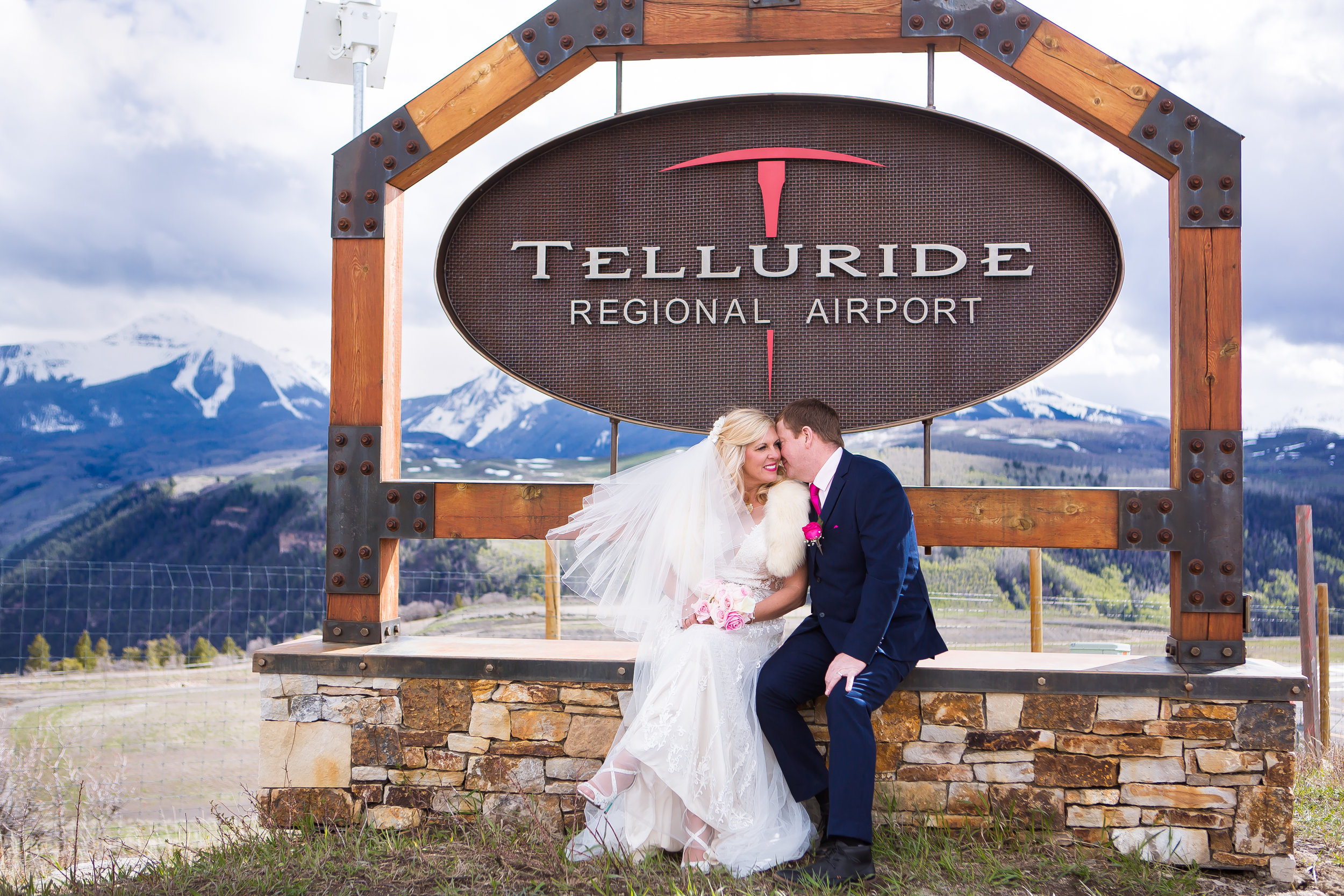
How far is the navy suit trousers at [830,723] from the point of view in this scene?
2.69 metres

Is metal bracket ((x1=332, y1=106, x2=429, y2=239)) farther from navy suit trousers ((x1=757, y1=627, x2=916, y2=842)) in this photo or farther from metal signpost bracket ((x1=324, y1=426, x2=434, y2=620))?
navy suit trousers ((x1=757, y1=627, x2=916, y2=842))

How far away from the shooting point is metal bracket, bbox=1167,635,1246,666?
3098 mm

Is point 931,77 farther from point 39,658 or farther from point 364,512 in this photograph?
point 39,658

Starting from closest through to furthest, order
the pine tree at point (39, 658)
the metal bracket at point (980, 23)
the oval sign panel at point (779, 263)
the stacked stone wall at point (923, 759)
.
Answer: the stacked stone wall at point (923, 759)
the metal bracket at point (980, 23)
the oval sign panel at point (779, 263)
the pine tree at point (39, 658)

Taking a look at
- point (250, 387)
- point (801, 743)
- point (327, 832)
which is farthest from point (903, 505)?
point (250, 387)

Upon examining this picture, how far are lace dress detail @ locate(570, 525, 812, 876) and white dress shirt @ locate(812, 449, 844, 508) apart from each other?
1.96 ft

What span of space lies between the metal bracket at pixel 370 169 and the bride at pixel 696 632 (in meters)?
1.58

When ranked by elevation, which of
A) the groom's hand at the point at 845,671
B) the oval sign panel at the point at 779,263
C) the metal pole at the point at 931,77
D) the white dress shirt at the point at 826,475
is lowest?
the groom's hand at the point at 845,671

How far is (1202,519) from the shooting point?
3143mm

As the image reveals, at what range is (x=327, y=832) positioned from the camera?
3.15 m

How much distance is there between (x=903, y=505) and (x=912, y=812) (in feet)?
3.89

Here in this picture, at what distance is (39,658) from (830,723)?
1994 cm

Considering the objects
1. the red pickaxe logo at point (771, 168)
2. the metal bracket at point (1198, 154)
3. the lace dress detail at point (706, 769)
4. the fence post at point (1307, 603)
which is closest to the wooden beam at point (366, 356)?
the lace dress detail at point (706, 769)

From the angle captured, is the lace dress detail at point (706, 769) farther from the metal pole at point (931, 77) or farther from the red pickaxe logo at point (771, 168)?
the metal pole at point (931, 77)
